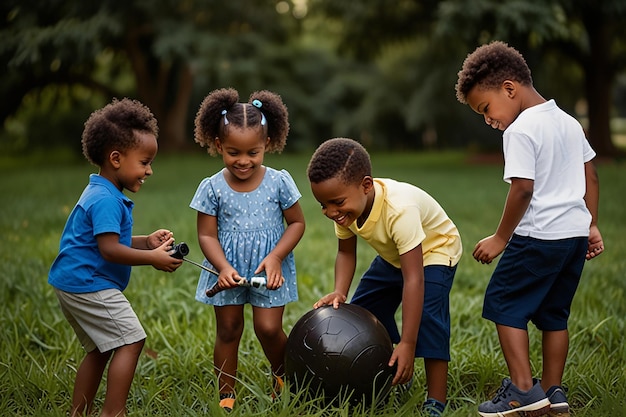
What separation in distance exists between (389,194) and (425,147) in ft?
103

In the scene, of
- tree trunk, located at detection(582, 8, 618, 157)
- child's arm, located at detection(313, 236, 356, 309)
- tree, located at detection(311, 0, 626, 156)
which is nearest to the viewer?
child's arm, located at detection(313, 236, 356, 309)

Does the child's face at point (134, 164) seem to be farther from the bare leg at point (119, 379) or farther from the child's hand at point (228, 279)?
the bare leg at point (119, 379)

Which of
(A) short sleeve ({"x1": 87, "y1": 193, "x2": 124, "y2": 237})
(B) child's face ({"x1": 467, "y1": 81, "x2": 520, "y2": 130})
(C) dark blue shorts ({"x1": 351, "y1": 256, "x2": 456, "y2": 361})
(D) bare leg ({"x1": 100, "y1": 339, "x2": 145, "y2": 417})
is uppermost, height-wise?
(B) child's face ({"x1": 467, "y1": 81, "x2": 520, "y2": 130})

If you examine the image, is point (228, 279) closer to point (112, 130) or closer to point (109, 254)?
point (109, 254)

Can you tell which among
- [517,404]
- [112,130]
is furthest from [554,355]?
[112,130]

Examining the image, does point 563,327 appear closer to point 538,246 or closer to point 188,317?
point 538,246

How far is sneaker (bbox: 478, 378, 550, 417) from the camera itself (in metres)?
3.41

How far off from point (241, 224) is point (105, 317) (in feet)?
2.77

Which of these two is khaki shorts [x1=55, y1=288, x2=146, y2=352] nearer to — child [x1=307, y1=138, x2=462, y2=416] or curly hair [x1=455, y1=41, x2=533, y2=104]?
child [x1=307, y1=138, x2=462, y2=416]

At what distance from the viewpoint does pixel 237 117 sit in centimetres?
374

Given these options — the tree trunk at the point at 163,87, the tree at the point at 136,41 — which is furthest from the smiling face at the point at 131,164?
the tree trunk at the point at 163,87

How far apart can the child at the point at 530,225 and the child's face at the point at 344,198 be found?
608mm

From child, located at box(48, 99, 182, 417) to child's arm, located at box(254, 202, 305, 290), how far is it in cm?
48

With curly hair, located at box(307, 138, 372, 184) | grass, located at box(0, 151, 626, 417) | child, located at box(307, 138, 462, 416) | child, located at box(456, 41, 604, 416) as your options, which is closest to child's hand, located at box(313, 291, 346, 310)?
child, located at box(307, 138, 462, 416)
